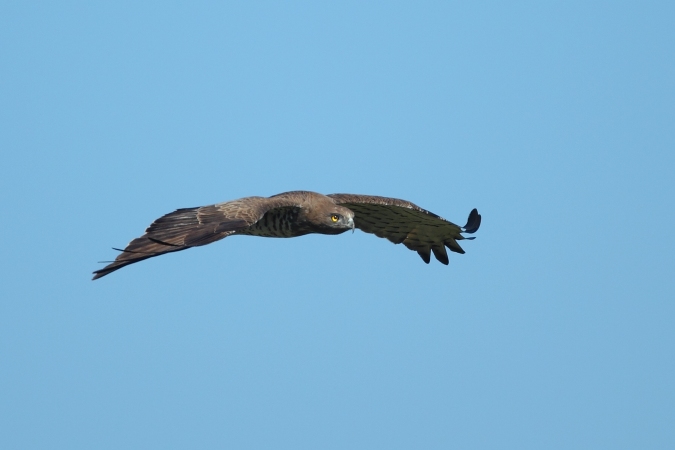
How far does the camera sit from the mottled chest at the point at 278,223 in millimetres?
16734

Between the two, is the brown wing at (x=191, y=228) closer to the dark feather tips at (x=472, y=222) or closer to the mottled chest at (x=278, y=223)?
the mottled chest at (x=278, y=223)

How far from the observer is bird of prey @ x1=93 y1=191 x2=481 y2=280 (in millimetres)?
13992

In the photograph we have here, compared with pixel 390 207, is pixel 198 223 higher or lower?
lower

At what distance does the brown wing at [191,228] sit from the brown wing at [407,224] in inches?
106

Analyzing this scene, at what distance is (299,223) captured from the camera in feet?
55.5

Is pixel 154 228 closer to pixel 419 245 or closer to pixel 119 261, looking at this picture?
pixel 119 261

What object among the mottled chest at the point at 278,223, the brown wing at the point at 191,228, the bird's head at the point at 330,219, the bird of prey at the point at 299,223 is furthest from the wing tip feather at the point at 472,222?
the brown wing at the point at 191,228

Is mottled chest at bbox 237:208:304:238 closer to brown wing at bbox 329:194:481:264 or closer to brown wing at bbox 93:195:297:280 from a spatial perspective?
brown wing at bbox 93:195:297:280

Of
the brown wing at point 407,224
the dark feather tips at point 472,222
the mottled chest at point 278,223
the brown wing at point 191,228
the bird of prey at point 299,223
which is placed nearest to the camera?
the brown wing at point 191,228

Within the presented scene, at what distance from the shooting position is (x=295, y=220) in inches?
666

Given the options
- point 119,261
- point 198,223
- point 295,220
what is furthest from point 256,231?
point 119,261

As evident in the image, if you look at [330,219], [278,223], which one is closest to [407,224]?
[330,219]

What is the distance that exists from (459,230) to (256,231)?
4.43m

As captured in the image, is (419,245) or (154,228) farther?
(419,245)
